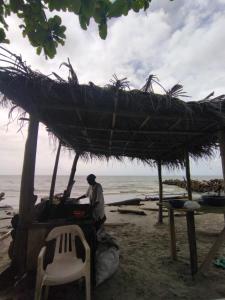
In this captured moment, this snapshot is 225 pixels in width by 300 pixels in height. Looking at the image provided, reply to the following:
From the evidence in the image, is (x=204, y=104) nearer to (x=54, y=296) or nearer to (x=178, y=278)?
(x=178, y=278)

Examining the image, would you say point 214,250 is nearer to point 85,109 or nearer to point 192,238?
point 192,238

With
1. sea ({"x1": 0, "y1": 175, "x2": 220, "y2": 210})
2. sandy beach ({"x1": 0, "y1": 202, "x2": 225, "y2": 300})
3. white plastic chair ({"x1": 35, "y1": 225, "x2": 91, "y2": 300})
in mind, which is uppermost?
sea ({"x1": 0, "y1": 175, "x2": 220, "y2": 210})

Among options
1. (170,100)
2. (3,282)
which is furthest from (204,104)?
(3,282)

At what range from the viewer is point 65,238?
3.69m

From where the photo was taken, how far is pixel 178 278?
13.3ft

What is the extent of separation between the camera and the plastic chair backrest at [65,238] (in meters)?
3.56

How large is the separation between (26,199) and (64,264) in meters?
1.21

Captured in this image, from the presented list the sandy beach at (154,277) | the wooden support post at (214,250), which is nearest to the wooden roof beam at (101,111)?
the wooden support post at (214,250)

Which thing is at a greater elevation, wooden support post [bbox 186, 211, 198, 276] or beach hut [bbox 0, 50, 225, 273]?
beach hut [bbox 0, 50, 225, 273]

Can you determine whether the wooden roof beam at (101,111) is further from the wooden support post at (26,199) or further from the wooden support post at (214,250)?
the wooden support post at (214,250)

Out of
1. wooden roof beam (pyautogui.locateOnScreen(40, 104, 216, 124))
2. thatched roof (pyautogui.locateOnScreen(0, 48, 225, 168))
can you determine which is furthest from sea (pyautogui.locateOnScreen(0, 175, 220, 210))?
wooden roof beam (pyautogui.locateOnScreen(40, 104, 216, 124))

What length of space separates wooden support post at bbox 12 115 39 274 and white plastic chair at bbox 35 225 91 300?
59 centimetres

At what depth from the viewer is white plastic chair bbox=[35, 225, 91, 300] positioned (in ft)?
9.37

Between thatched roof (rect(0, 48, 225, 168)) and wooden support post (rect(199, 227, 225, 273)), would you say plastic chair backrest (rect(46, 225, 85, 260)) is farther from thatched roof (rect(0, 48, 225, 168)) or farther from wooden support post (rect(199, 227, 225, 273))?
wooden support post (rect(199, 227, 225, 273))
